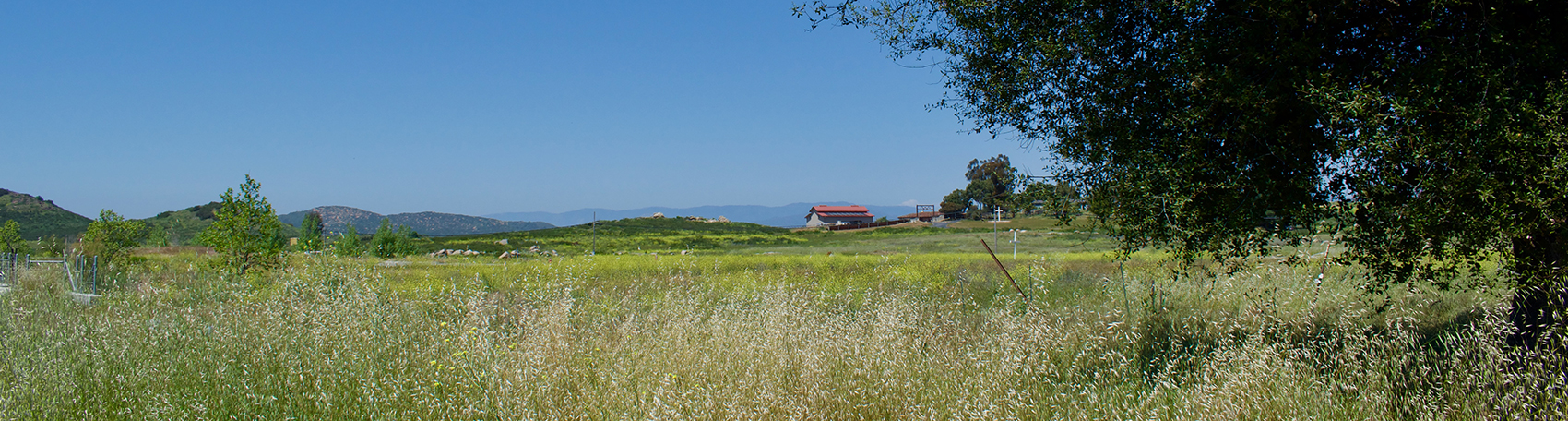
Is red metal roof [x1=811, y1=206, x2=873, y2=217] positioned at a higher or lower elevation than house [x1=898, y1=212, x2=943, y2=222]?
higher

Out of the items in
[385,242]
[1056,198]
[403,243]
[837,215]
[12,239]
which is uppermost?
[837,215]

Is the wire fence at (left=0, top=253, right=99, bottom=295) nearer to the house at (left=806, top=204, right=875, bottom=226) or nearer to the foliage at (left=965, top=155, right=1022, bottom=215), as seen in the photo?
the foliage at (left=965, top=155, right=1022, bottom=215)

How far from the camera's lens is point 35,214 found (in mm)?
143375

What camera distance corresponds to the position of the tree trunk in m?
5.49

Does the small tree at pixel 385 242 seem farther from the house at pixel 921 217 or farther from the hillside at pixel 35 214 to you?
the hillside at pixel 35 214

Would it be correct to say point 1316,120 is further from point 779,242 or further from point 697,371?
point 779,242

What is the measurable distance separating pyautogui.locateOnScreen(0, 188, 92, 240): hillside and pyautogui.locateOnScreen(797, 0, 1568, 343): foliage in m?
178

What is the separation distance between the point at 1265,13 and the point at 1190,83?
2.62ft

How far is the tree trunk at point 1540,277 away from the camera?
549 cm

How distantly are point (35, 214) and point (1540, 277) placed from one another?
206 metres

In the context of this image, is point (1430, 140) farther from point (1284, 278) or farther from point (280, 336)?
point (280, 336)

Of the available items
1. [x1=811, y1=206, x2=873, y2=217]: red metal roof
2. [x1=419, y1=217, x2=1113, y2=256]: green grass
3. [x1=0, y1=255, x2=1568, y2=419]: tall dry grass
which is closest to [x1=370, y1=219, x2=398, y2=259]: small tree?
[x1=419, y1=217, x2=1113, y2=256]: green grass

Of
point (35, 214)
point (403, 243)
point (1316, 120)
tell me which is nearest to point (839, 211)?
point (403, 243)

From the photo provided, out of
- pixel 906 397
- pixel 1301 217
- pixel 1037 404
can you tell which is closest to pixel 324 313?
pixel 906 397
